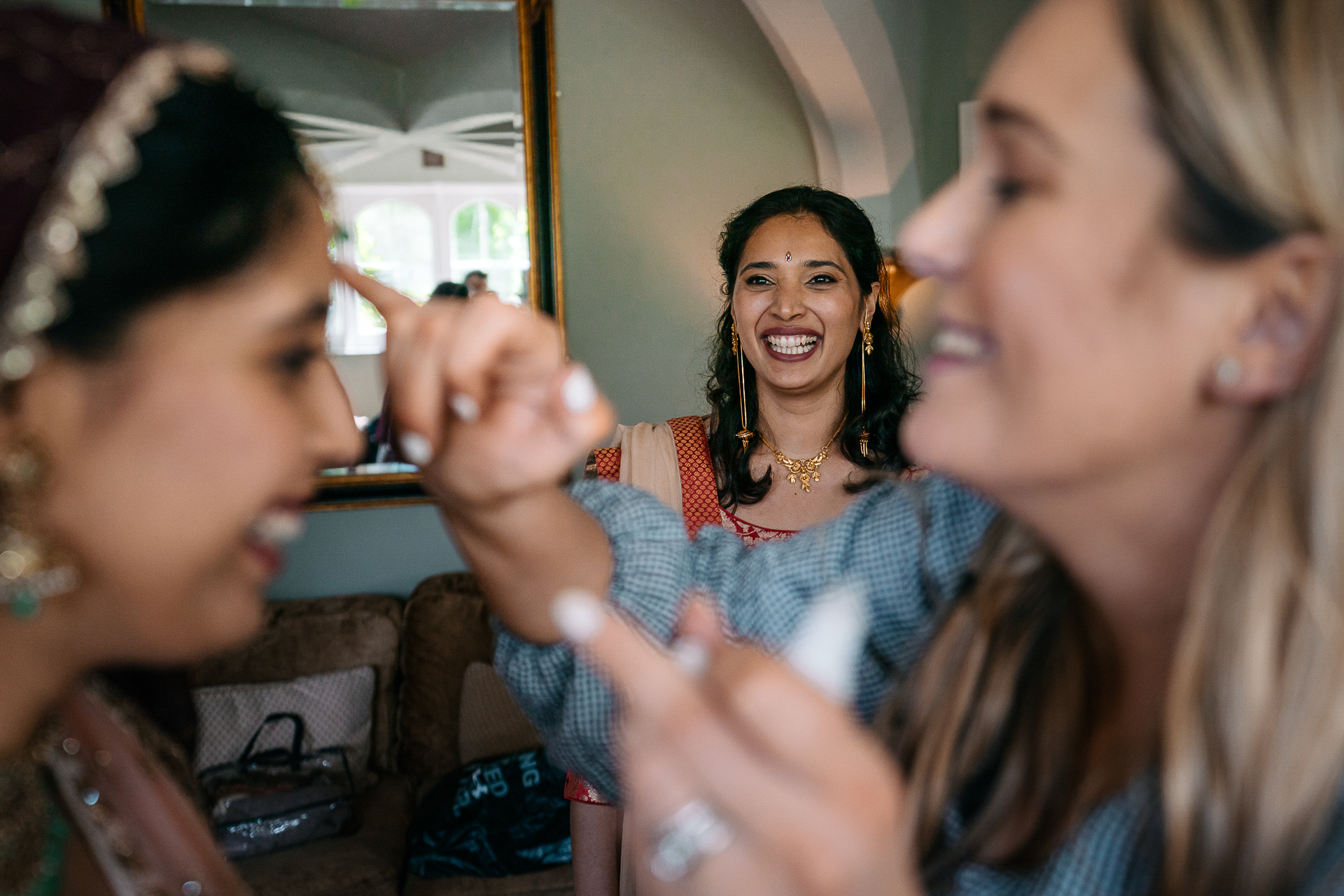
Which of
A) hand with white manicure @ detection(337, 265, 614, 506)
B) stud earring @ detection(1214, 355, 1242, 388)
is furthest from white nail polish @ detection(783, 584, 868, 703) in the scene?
stud earring @ detection(1214, 355, 1242, 388)

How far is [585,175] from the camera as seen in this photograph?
3.13 m

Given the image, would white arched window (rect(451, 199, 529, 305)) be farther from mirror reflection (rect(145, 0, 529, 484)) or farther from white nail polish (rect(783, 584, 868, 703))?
white nail polish (rect(783, 584, 868, 703))

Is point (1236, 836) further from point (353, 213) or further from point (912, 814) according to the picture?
point (353, 213)

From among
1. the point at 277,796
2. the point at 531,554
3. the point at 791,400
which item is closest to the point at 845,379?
the point at 791,400

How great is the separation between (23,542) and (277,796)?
212cm

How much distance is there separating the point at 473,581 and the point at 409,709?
1.60 feet

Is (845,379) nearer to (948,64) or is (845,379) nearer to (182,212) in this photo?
(948,64)

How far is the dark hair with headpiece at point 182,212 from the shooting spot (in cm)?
55

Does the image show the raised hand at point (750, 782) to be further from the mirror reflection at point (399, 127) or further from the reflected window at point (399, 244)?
the reflected window at point (399, 244)

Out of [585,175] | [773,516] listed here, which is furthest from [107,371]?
[585,175]

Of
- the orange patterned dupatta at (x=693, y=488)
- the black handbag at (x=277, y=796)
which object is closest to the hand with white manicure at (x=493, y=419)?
the orange patterned dupatta at (x=693, y=488)

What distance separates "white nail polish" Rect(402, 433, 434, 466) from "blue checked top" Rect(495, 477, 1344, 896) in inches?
10.1

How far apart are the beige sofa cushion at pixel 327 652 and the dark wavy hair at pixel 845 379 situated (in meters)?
1.56

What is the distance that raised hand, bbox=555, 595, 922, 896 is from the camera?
42 centimetres
